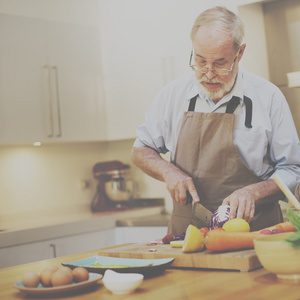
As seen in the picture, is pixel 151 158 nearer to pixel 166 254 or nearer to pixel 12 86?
pixel 166 254

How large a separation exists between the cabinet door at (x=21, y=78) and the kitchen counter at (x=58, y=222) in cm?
54

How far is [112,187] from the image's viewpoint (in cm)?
398

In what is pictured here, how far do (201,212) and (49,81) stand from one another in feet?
6.21

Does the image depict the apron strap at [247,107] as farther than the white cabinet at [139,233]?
No

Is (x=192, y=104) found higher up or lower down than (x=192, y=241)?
higher up

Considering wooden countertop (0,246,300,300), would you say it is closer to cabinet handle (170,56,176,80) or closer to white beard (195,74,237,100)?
white beard (195,74,237,100)

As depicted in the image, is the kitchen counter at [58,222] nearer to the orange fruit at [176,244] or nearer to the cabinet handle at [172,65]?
the cabinet handle at [172,65]

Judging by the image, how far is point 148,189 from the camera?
4.09m

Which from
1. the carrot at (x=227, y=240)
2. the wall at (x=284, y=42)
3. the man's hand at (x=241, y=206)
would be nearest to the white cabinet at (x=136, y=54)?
the wall at (x=284, y=42)

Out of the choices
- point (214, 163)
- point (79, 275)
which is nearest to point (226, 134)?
point (214, 163)

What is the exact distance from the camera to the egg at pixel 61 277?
1.26 metres

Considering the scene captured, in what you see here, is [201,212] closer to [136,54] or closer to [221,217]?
[221,217]

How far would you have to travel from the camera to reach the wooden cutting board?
1.42 meters

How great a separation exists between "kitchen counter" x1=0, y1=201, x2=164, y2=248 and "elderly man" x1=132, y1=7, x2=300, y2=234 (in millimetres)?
1181
